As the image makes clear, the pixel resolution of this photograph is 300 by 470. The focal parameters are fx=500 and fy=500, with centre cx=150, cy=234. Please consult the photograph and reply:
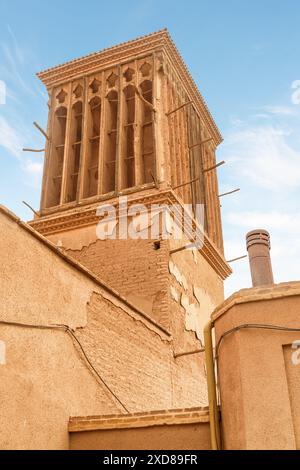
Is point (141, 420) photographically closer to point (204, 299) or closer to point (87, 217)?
point (204, 299)

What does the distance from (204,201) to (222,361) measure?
9.89m

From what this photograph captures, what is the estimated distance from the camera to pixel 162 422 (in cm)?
501

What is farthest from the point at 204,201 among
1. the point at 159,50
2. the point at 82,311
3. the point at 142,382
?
the point at 82,311

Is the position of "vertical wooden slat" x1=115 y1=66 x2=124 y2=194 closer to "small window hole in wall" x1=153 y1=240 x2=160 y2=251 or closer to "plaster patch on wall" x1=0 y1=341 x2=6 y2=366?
"small window hole in wall" x1=153 y1=240 x2=160 y2=251

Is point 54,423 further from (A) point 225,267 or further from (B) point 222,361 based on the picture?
(A) point 225,267

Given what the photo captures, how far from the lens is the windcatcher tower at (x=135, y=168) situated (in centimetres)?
1070

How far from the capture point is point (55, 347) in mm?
5793

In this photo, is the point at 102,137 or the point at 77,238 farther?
the point at 102,137

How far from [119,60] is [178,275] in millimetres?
6917

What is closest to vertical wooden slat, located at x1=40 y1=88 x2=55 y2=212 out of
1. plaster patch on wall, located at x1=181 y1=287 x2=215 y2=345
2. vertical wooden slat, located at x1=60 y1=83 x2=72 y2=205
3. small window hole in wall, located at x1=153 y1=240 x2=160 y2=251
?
vertical wooden slat, located at x1=60 y1=83 x2=72 y2=205

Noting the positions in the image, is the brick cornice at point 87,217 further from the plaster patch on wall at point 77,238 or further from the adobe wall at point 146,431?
the adobe wall at point 146,431

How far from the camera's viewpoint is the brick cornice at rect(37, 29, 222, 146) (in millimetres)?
13891

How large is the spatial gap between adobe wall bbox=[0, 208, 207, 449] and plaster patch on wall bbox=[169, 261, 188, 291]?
2.46 m

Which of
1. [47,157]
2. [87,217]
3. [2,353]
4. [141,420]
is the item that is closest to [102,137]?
[47,157]
